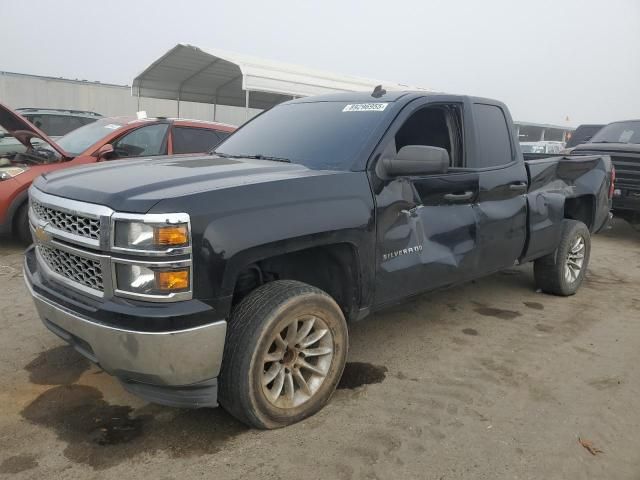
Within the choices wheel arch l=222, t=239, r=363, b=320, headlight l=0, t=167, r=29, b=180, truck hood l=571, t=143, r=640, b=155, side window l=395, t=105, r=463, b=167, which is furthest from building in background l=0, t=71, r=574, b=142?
wheel arch l=222, t=239, r=363, b=320

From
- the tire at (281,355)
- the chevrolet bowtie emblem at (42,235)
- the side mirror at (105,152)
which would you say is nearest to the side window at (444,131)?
the tire at (281,355)

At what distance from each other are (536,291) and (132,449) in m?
4.33

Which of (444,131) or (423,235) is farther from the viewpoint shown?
(444,131)

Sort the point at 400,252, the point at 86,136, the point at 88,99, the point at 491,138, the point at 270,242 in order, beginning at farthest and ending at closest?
the point at 88,99 < the point at 86,136 < the point at 491,138 < the point at 400,252 < the point at 270,242

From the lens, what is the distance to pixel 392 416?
2885 millimetres

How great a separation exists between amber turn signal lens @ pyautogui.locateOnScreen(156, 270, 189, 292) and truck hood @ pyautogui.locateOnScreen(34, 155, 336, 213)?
0.96ft

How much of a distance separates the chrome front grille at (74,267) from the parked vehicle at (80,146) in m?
2.91

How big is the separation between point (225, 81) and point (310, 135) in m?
14.7

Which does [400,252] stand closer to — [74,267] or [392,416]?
[392,416]

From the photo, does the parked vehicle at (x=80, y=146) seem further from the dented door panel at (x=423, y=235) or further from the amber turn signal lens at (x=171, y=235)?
the dented door panel at (x=423, y=235)

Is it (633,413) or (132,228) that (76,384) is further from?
(633,413)

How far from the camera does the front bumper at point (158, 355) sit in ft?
7.41

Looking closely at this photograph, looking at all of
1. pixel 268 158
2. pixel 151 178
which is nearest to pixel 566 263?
pixel 268 158

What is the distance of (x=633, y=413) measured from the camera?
302cm
